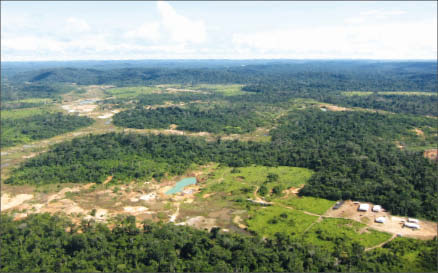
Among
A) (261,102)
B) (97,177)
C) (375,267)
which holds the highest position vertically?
(261,102)

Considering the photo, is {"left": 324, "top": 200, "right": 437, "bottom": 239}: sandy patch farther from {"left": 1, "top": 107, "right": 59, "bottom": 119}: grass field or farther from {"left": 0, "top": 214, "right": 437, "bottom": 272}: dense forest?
{"left": 1, "top": 107, "right": 59, "bottom": 119}: grass field

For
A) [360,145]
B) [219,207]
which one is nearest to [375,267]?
[219,207]

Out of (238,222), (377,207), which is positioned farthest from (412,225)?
(238,222)

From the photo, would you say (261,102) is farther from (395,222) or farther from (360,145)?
(395,222)

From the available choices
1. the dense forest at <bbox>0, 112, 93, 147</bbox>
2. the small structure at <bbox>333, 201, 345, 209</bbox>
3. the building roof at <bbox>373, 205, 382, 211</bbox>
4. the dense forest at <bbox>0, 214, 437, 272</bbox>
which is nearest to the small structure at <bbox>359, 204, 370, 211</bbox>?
the building roof at <bbox>373, 205, 382, 211</bbox>

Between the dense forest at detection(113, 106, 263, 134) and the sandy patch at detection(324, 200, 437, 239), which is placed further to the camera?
the dense forest at detection(113, 106, 263, 134)

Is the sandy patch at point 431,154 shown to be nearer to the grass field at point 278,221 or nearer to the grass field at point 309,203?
the grass field at point 309,203

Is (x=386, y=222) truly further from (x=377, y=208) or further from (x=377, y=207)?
(x=377, y=207)
